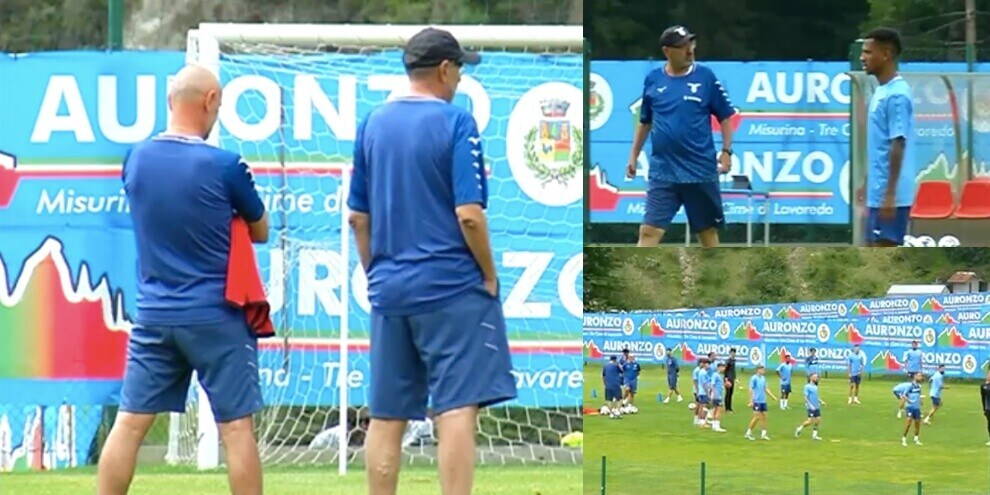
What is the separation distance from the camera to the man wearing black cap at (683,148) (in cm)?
344

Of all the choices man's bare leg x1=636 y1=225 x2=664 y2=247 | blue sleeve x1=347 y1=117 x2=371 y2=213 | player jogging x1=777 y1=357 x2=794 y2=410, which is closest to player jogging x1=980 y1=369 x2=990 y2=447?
player jogging x1=777 y1=357 x2=794 y2=410

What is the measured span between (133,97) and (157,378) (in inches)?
178

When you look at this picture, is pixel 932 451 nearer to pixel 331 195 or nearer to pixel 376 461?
pixel 376 461

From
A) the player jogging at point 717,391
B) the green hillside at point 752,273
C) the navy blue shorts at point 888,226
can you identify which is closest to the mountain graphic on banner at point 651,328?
the green hillside at point 752,273

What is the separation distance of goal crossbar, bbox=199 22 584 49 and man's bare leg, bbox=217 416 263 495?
4.72 metres

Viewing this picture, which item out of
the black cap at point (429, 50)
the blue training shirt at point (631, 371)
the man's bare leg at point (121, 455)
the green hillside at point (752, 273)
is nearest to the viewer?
the green hillside at point (752, 273)

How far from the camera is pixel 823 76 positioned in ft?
11.6

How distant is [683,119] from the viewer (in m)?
3.67

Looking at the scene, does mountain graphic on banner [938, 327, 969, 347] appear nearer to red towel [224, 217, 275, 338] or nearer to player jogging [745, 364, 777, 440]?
player jogging [745, 364, 777, 440]

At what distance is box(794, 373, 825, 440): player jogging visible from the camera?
11.5 ft

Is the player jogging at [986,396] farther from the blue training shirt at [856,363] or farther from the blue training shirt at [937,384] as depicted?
the blue training shirt at [856,363]

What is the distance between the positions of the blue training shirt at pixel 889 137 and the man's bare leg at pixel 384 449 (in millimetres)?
1465

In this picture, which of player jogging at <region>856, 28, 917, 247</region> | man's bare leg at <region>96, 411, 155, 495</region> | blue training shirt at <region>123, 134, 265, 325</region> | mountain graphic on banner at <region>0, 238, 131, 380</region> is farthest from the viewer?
mountain graphic on banner at <region>0, 238, 131, 380</region>

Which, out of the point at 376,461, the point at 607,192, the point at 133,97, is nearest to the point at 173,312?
the point at 376,461
